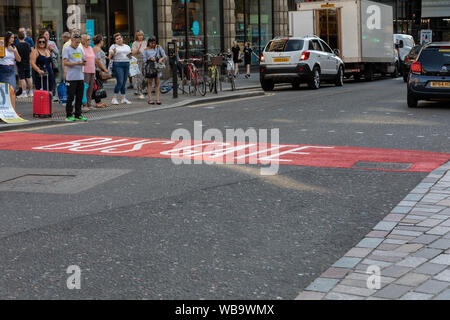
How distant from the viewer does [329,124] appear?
1334 centimetres

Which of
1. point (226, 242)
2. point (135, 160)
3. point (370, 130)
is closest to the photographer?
point (226, 242)

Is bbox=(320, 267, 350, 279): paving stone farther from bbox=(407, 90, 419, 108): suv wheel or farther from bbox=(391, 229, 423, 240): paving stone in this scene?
bbox=(407, 90, 419, 108): suv wheel

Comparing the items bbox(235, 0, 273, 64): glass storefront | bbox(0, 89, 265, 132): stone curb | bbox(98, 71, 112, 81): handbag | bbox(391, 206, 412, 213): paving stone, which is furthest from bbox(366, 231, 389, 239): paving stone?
bbox(235, 0, 273, 64): glass storefront

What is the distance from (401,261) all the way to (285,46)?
66.6ft

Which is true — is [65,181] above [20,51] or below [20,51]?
below

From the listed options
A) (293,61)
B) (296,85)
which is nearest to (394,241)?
(293,61)

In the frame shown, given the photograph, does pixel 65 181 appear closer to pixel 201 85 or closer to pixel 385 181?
pixel 385 181

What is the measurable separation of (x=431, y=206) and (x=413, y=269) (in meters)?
1.97

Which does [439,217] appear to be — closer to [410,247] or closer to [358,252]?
[410,247]

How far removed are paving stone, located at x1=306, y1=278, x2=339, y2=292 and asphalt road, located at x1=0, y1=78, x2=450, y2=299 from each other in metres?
0.07

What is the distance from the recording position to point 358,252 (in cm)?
499

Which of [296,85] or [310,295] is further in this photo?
[296,85]

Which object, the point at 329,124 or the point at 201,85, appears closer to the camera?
the point at 329,124
